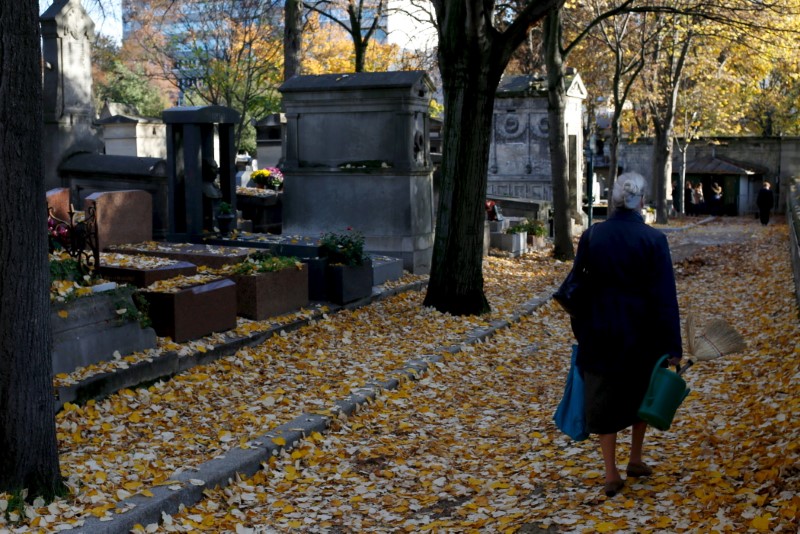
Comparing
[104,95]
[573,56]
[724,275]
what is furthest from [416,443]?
[104,95]

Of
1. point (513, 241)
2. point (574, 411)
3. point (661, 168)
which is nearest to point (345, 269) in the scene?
point (574, 411)

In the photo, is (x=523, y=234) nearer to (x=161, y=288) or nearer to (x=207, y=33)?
(x=161, y=288)

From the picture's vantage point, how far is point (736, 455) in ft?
19.5

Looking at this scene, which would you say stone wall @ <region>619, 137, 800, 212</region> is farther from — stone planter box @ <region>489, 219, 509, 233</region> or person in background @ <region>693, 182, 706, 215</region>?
stone planter box @ <region>489, 219, 509, 233</region>

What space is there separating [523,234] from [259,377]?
1225 centimetres

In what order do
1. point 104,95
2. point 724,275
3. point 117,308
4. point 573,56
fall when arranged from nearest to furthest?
point 117,308 < point 724,275 < point 573,56 < point 104,95

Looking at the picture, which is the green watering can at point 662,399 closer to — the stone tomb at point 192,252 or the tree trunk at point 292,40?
the stone tomb at point 192,252

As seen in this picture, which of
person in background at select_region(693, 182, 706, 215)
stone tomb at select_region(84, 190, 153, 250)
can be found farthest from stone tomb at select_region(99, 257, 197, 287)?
person in background at select_region(693, 182, 706, 215)

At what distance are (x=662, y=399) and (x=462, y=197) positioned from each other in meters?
6.92

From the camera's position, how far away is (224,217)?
538 inches

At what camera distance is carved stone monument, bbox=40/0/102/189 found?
47.1ft

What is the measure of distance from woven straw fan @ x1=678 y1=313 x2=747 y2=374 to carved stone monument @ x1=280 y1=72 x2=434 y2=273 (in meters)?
9.18

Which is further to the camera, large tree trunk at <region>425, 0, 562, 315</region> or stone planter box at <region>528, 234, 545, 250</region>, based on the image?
stone planter box at <region>528, 234, 545, 250</region>

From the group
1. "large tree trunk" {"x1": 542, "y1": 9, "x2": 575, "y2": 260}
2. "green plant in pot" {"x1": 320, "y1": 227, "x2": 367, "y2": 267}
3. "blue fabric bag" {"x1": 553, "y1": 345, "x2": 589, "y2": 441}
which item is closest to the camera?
"blue fabric bag" {"x1": 553, "y1": 345, "x2": 589, "y2": 441}
